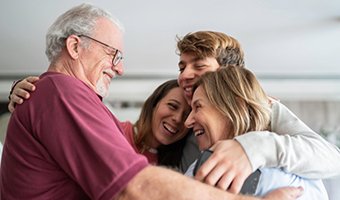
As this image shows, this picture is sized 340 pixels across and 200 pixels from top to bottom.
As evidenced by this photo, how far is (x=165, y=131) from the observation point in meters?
1.58

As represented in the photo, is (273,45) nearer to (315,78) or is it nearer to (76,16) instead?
(315,78)

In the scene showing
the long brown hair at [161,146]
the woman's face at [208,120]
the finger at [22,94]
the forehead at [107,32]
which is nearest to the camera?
the finger at [22,94]

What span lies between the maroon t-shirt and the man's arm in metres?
0.02

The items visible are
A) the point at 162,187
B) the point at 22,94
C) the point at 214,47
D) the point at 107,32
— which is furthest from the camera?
the point at 214,47

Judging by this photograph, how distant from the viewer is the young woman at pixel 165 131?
156 cm

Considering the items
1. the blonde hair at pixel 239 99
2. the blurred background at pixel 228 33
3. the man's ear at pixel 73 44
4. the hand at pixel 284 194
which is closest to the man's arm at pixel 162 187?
the hand at pixel 284 194

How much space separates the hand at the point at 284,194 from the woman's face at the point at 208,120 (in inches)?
10.5

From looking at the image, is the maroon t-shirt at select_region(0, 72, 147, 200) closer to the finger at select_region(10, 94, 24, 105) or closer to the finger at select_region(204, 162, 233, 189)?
the finger at select_region(10, 94, 24, 105)

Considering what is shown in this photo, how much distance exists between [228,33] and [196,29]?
0.24 metres

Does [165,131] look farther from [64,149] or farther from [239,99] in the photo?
[64,149]

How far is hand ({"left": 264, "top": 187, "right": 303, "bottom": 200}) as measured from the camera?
2.84 ft

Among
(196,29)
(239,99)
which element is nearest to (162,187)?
(239,99)

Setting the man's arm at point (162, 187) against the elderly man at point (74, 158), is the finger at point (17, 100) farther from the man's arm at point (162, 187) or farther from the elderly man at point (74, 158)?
the man's arm at point (162, 187)

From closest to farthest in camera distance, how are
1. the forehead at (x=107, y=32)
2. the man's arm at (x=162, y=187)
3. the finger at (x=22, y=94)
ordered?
1. the man's arm at (x=162, y=187)
2. the finger at (x=22, y=94)
3. the forehead at (x=107, y=32)
